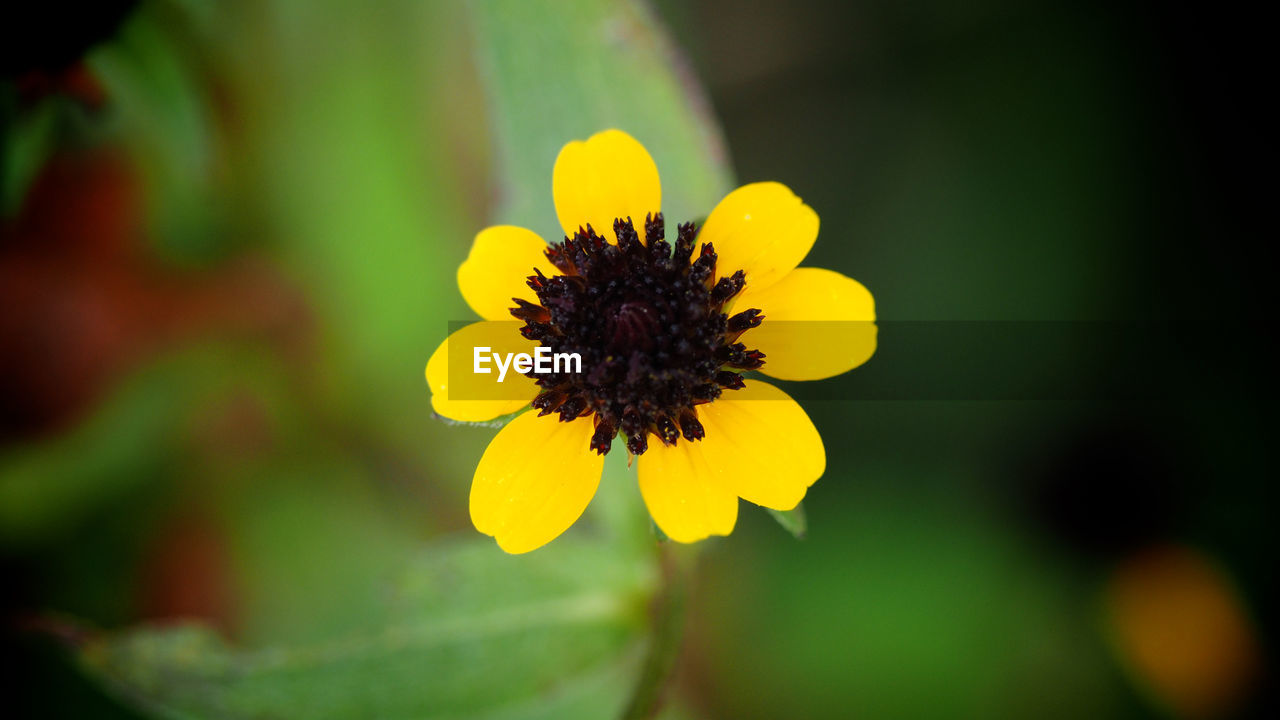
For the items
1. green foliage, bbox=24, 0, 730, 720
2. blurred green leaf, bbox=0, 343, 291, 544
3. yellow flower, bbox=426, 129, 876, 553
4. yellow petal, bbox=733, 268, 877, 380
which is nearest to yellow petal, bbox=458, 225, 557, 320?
yellow flower, bbox=426, 129, 876, 553

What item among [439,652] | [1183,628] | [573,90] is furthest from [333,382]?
[1183,628]

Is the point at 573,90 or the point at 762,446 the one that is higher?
the point at 573,90

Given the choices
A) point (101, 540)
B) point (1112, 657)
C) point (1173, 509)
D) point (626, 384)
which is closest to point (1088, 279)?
point (1173, 509)

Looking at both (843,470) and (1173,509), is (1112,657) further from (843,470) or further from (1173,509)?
(843,470)

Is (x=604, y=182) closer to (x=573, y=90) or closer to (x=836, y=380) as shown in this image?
(x=573, y=90)

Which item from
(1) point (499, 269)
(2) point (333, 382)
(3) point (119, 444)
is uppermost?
(2) point (333, 382)

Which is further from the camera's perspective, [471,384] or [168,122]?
[168,122]
